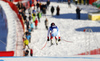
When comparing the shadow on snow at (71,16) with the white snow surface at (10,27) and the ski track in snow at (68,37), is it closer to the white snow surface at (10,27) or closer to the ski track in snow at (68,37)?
the ski track in snow at (68,37)

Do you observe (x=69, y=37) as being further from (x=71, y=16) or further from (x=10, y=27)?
(x=71, y=16)

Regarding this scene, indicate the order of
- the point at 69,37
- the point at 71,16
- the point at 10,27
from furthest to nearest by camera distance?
the point at 71,16
the point at 69,37
the point at 10,27

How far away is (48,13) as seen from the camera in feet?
119

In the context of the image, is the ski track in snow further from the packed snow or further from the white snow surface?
the white snow surface

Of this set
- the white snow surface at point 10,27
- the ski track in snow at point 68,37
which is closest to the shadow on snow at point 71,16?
the ski track in snow at point 68,37

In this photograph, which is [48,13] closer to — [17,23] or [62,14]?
[62,14]

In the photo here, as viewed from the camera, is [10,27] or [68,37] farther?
[68,37]

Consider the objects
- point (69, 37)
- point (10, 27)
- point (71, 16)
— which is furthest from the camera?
point (71, 16)

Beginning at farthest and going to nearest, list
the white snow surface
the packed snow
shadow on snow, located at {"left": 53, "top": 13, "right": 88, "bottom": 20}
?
shadow on snow, located at {"left": 53, "top": 13, "right": 88, "bottom": 20}
the packed snow
the white snow surface

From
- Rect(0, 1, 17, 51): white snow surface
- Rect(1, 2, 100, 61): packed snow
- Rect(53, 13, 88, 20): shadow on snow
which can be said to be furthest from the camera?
Rect(53, 13, 88, 20): shadow on snow

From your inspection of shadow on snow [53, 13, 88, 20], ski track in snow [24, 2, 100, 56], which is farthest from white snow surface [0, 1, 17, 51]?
shadow on snow [53, 13, 88, 20]

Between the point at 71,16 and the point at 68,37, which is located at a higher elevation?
the point at 71,16

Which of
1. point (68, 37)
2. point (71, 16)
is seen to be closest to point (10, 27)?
point (68, 37)

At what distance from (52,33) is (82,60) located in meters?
5.99
